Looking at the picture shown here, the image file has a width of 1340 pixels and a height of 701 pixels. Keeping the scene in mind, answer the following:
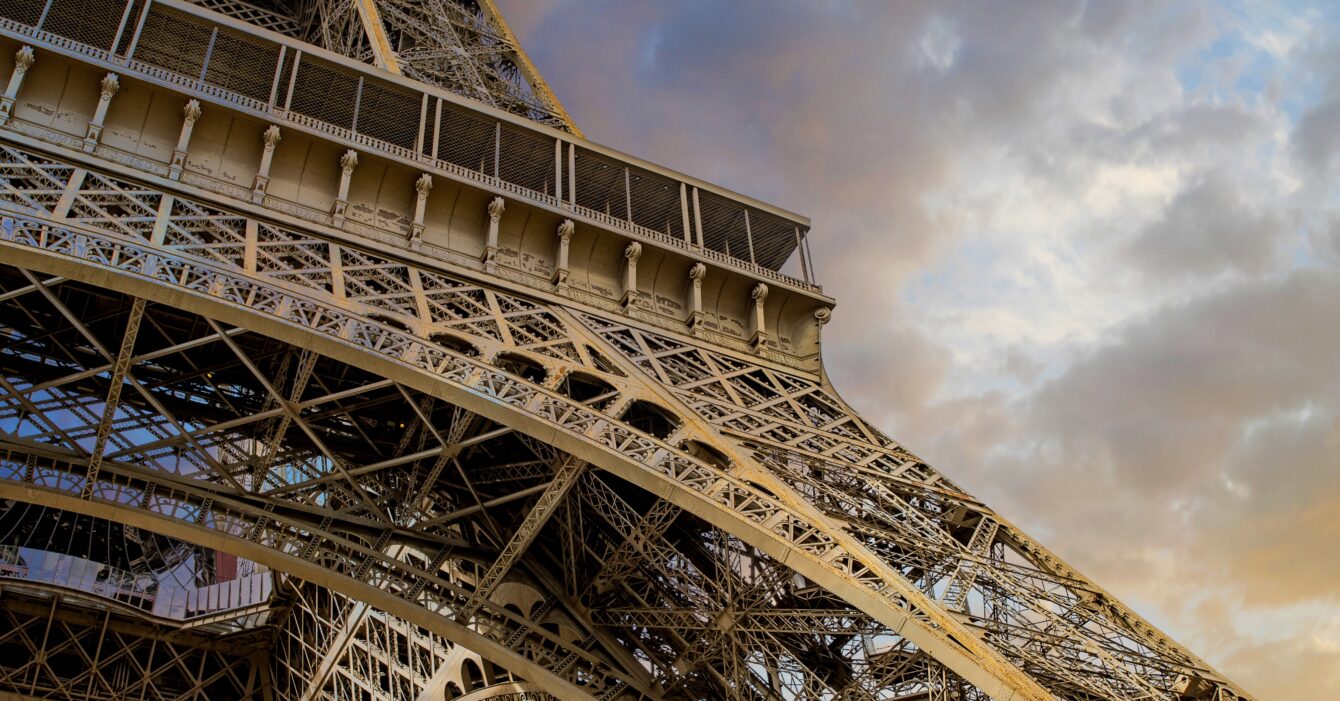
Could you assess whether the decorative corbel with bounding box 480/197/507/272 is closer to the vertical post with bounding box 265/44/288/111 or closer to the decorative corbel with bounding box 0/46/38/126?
the vertical post with bounding box 265/44/288/111

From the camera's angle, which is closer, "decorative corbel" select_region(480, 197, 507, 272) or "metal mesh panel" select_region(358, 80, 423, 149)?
"decorative corbel" select_region(480, 197, 507, 272)

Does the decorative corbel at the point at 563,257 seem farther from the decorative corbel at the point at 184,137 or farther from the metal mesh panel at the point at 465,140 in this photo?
the decorative corbel at the point at 184,137

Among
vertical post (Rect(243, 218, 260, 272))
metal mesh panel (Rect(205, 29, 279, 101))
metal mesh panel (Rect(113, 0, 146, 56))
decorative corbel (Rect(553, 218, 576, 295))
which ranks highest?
metal mesh panel (Rect(113, 0, 146, 56))

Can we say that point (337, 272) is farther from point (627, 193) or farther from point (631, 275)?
point (627, 193)

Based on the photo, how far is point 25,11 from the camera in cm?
1959

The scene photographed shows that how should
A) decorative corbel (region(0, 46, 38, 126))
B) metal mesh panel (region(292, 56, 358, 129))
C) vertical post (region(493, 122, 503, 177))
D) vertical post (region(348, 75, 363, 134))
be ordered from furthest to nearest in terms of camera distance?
vertical post (region(493, 122, 503, 177)), metal mesh panel (region(292, 56, 358, 129)), vertical post (region(348, 75, 363, 134)), decorative corbel (region(0, 46, 38, 126))

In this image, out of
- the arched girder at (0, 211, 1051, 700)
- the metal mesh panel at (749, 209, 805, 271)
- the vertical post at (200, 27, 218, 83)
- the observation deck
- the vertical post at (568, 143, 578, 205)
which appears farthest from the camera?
the metal mesh panel at (749, 209, 805, 271)

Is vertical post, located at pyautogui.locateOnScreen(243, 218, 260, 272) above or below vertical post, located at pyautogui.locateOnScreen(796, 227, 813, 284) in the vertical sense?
below

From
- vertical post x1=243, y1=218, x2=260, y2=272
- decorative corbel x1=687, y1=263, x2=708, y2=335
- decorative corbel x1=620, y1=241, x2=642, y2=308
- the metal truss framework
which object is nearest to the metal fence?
decorative corbel x1=620, y1=241, x2=642, y2=308

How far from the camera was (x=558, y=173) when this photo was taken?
2052 centimetres

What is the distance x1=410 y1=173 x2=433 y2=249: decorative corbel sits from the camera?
59.9ft

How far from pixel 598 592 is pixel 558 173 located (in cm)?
688

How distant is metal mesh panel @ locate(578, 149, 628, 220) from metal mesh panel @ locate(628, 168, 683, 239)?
0.77 feet

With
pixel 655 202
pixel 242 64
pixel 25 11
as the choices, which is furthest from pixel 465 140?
pixel 25 11
